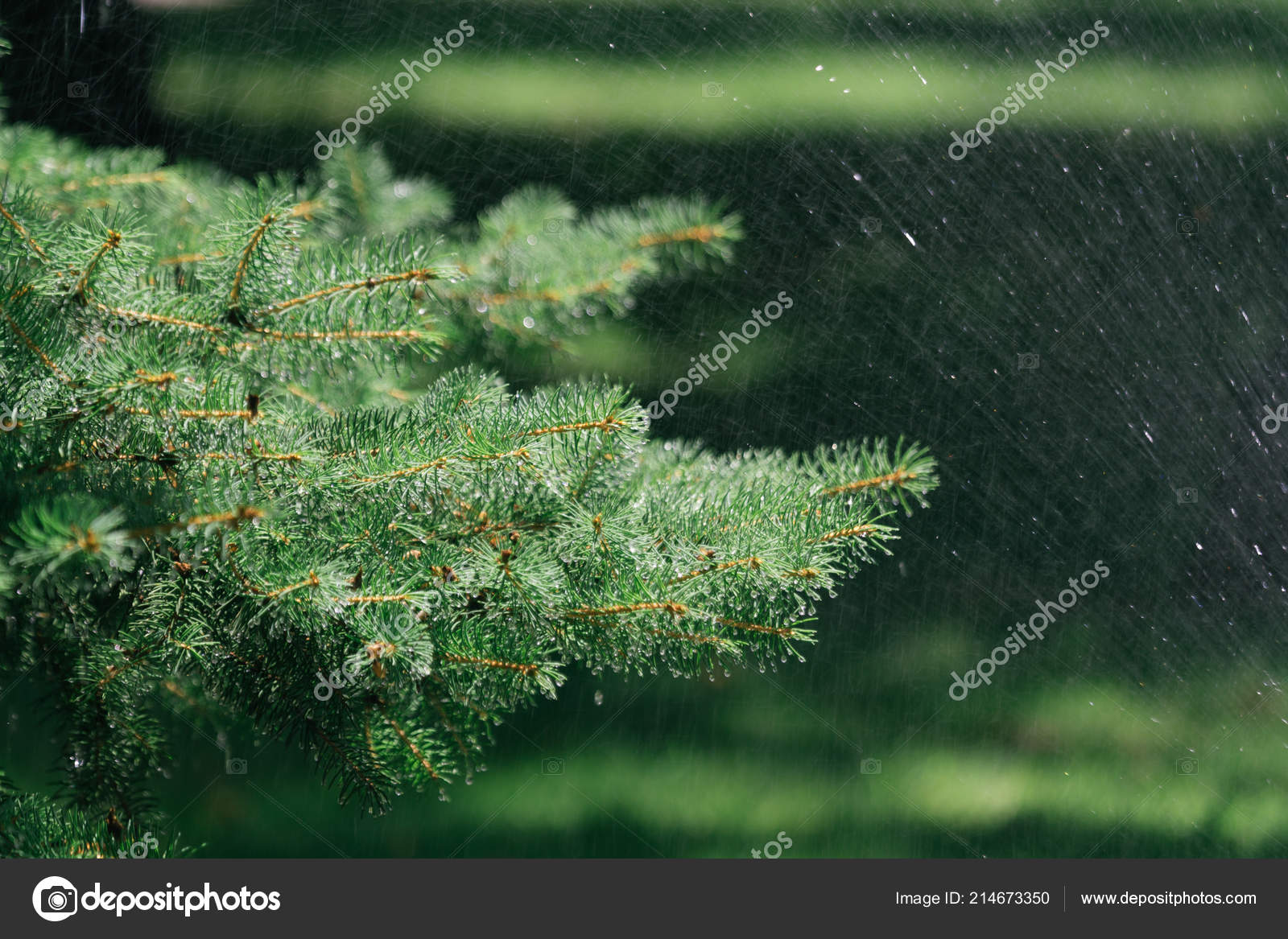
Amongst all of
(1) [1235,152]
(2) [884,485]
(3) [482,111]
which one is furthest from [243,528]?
(1) [1235,152]

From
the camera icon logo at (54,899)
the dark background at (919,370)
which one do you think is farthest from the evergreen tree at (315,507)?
the dark background at (919,370)

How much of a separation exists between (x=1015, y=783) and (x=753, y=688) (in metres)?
0.35

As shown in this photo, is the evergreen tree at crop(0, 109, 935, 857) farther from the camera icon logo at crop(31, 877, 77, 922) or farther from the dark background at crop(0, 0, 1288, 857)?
the dark background at crop(0, 0, 1288, 857)

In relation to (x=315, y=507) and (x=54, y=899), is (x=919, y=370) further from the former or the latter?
(x=54, y=899)

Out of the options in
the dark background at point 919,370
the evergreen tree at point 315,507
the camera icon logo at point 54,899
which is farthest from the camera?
the dark background at point 919,370

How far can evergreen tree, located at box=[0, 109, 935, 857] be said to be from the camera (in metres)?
0.44

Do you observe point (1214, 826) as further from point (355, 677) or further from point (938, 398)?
point (355, 677)

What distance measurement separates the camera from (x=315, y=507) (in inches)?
18.8

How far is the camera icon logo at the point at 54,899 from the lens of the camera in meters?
0.59

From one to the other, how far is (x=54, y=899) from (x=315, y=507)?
0.33m

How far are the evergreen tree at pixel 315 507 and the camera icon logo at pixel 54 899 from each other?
0.06m

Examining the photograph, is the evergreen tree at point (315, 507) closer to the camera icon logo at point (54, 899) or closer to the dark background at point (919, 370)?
the camera icon logo at point (54, 899)

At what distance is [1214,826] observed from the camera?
4.06 feet

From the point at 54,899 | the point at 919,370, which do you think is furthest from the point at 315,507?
the point at 919,370
